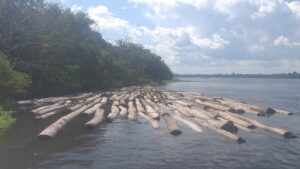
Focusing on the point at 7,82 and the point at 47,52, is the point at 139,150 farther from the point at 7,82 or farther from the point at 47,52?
the point at 47,52

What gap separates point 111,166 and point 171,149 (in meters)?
4.09

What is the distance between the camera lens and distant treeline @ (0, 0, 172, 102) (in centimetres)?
4794

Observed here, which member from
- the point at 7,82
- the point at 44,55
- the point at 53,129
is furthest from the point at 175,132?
the point at 44,55

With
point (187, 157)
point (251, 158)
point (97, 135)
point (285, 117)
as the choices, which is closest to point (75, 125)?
point (97, 135)

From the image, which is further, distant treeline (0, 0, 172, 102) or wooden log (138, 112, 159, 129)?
distant treeline (0, 0, 172, 102)

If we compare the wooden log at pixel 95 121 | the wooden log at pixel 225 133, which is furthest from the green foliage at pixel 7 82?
the wooden log at pixel 225 133

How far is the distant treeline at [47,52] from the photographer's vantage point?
157ft

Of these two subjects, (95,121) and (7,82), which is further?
(7,82)

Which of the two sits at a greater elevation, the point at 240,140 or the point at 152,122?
the point at 152,122

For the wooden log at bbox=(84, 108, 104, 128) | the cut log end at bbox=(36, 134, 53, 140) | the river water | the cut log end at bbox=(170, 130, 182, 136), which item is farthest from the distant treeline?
the cut log end at bbox=(170, 130, 182, 136)

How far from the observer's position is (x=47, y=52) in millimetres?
55750

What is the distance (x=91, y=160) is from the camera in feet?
58.8

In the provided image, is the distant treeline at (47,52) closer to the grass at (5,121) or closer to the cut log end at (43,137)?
the grass at (5,121)

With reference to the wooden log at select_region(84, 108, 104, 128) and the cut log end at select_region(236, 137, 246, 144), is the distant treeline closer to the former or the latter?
the wooden log at select_region(84, 108, 104, 128)
